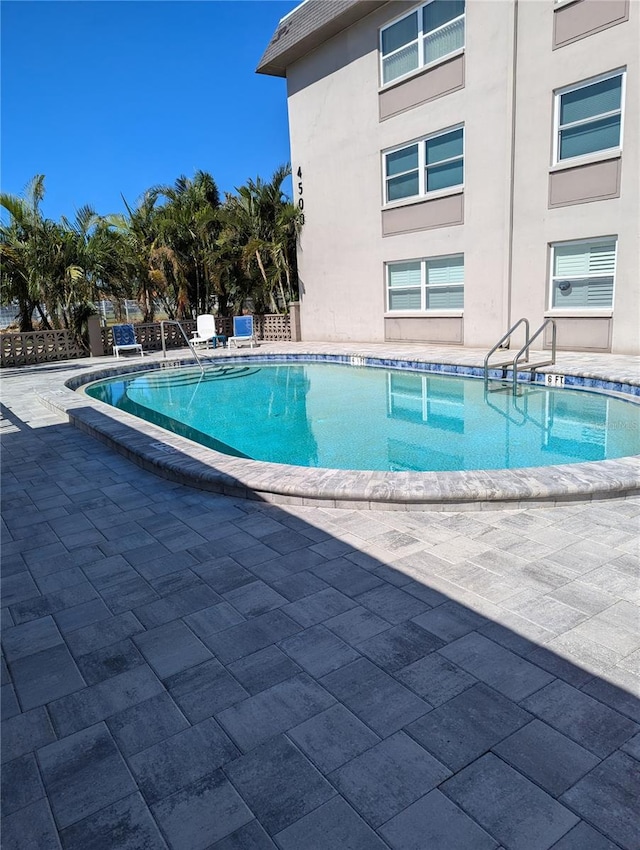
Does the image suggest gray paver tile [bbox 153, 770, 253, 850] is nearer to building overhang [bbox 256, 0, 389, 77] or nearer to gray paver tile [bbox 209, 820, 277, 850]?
gray paver tile [bbox 209, 820, 277, 850]

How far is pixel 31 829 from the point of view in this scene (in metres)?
1.78

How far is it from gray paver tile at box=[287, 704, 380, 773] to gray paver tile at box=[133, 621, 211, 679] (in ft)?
2.22

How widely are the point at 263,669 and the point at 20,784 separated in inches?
38.4

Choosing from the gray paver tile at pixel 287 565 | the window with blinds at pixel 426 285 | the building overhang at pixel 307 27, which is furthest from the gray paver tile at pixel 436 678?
the building overhang at pixel 307 27

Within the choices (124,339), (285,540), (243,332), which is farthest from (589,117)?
(124,339)

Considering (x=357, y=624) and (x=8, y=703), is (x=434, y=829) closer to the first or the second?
(x=357, y=624)

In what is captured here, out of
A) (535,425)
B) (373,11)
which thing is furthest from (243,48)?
(535,425)

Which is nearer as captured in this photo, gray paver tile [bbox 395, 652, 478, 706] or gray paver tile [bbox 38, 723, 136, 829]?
gray paver tile [bbox 38, 723, 136, 829]

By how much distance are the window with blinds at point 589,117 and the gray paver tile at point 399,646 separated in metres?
10.9

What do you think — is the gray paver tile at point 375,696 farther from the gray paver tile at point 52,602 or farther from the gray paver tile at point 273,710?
the gray paver tile at point 52,602

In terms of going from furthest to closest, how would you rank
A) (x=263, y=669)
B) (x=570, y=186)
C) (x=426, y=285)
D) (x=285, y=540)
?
(x=426, y=285) → (x=570, y=186) → (x=285, y=540) → (x=263, y=669)

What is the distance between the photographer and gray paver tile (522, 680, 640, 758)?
2.00 metres

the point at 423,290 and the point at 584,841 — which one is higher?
the point at 423,290

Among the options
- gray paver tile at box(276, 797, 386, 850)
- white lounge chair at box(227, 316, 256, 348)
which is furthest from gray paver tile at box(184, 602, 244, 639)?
white lounge chair at box(227, 316, 256, 348)
